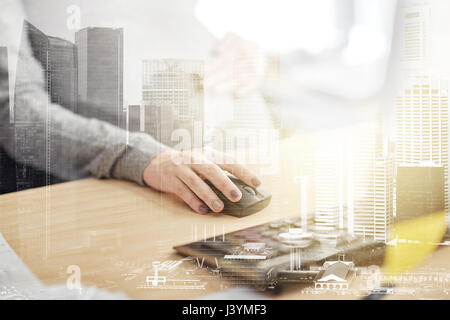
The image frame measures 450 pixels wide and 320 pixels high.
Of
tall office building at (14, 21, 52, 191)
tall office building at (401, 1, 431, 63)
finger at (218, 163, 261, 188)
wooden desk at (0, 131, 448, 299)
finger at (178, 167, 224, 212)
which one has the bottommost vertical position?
wooden desk at (0, 131, 448, 299)

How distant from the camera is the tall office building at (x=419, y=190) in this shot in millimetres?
1761

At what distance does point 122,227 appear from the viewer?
5.86 feet

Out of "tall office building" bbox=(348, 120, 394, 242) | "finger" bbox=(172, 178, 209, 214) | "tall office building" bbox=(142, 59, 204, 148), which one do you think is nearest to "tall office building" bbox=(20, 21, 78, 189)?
"tall office building" bbox=(142, 59, 204, 148)

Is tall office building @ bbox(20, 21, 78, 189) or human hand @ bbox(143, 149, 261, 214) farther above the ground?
tall office building @ bbox(20, 21, 78, 189)

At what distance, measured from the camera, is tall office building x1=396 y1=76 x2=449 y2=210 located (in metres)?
1.75

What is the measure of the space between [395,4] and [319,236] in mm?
874

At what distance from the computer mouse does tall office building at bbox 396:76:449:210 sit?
0.52 metres

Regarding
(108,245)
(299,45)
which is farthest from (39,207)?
(299,45)

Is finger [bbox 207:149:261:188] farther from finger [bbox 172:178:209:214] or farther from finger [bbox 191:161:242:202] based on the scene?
finger [bbox 172:178:209:214]

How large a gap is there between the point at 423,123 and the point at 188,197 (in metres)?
0.89

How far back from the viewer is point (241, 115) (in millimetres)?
1788

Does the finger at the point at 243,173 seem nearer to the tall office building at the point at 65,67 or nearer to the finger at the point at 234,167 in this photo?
the finger at the point at 234,167

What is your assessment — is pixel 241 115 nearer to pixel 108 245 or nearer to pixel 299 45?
pixel 299 45

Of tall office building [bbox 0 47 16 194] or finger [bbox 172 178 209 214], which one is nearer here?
finger [bbox 172 178 209 214]
